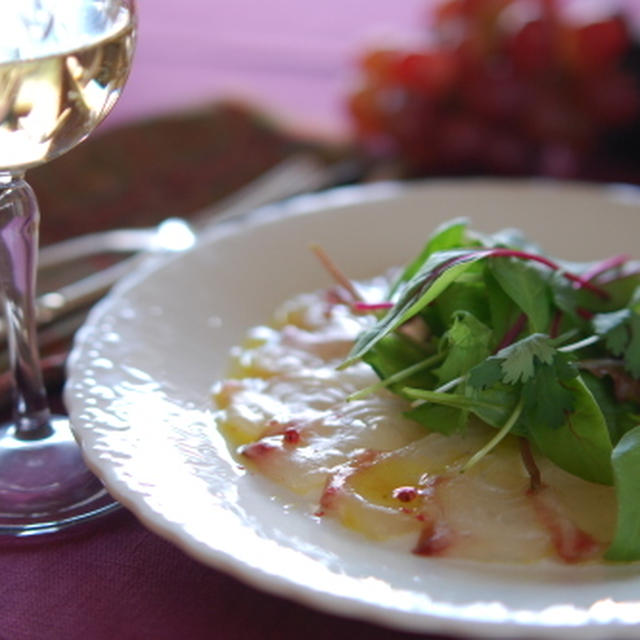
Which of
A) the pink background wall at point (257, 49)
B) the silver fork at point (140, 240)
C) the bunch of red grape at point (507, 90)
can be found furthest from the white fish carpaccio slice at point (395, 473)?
the pink background wall at point (257, 49)

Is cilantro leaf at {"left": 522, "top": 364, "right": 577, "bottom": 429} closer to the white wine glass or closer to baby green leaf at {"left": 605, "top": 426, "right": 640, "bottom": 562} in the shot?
baby green leaf at {"left": 605, "top": 426, "right": 640, "bottom": 562}

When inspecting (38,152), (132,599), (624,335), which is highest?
(38,152)

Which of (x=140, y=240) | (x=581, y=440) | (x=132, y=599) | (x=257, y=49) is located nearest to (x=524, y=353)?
(x=581, y=440)

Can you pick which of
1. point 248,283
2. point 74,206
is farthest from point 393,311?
point 74,206

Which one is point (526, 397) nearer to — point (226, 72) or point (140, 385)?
point (140, 385)

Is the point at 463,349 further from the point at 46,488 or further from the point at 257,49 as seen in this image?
the point at 257,49

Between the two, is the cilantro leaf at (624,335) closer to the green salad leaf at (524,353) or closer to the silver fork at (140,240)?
the green salad leaf at (524,353)
